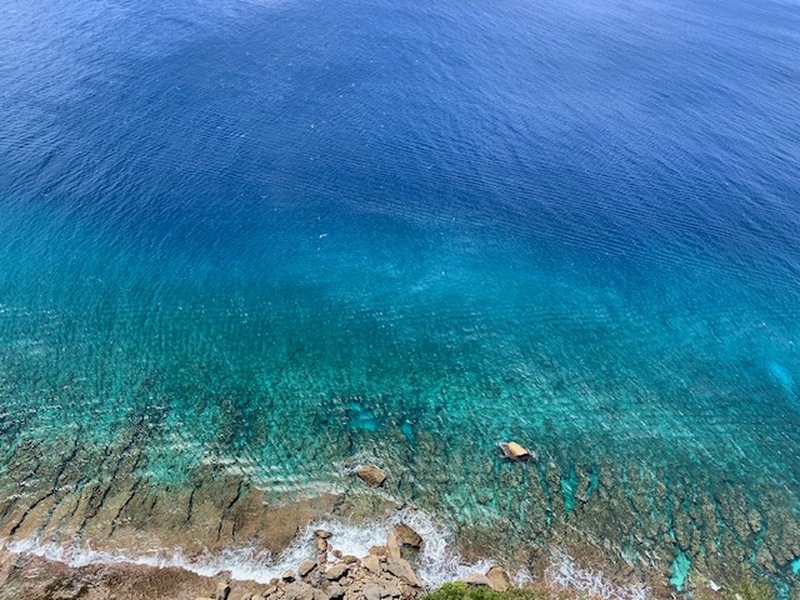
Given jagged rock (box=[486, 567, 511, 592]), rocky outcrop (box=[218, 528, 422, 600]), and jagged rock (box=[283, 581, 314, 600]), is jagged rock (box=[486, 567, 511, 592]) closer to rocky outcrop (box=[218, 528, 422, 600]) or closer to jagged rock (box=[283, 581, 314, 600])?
rocky outcrop (box=[218, 528, 422, 600])

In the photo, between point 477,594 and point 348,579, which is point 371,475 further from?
point 477,594

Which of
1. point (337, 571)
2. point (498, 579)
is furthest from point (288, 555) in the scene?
point (498, 579)

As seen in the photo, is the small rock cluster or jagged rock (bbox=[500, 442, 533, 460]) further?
jagged rock (bbox=[500, 442, 533, 460])

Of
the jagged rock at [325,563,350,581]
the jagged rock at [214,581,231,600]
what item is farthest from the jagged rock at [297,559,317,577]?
the jagged rock at [214,581,231,600]

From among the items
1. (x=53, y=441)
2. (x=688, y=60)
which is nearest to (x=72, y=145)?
(x=53, y=441)

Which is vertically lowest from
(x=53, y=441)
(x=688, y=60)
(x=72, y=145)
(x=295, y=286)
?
(x=53, y=441)

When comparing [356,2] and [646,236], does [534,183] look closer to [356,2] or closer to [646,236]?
[646,236]
